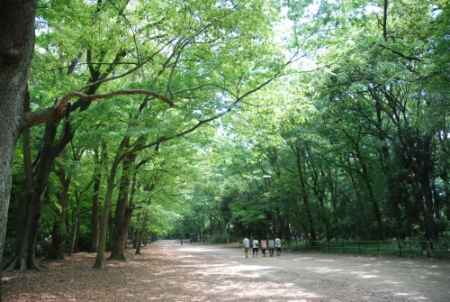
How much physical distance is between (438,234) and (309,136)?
9441 millimetres

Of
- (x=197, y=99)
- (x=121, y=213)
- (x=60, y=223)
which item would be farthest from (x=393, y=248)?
(x=60, y=223)

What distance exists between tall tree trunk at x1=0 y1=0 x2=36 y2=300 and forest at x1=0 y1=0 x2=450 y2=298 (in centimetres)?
1

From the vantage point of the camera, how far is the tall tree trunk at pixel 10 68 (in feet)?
10.9

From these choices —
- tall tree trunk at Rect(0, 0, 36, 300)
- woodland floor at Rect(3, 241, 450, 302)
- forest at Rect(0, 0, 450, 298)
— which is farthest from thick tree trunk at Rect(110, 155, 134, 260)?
tall tree trunk at Rect(0, 0, 36, 300)

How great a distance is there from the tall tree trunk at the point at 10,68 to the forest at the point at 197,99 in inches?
0.5

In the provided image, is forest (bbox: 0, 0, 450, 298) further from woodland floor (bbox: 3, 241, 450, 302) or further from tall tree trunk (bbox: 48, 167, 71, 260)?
woodland floor (bbox: 3, 241, 450, 302)

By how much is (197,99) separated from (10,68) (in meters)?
7.58

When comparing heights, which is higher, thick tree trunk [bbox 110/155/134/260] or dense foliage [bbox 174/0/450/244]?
dense foliage [bbox 174/0/450/244]

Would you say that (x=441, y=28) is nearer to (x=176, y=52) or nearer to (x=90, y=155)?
(x=176, y=52)

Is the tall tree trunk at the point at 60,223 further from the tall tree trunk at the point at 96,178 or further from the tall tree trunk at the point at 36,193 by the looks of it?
the tall tree trunk at the point at 36,193

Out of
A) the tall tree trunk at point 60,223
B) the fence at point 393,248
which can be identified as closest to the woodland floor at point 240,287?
the fence at point 393,248

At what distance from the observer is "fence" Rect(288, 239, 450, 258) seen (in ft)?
58.2

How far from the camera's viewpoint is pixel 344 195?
108 feet

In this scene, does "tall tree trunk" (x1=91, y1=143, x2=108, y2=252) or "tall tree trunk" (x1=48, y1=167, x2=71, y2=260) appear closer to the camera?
"tall tree trunk" (x1=91, y1=143, x2=108, y2=252)
